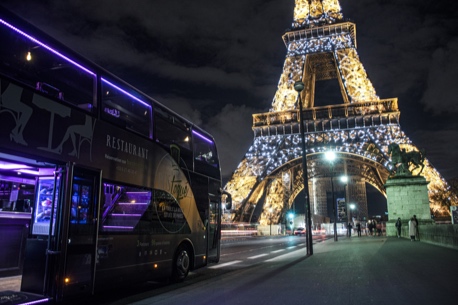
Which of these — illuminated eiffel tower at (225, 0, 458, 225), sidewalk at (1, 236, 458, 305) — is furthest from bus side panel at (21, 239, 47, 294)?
illuminated eiffel tower at (225, 0, 458, 225)

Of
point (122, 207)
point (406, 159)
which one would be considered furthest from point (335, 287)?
point (406, 159)

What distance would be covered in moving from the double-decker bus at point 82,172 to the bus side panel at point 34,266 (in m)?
0.02

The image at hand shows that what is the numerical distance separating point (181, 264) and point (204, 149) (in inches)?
132

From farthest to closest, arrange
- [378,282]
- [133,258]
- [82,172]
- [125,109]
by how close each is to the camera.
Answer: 1. [125,109]
2. [133,258]
3. [378,282]
4. [82,172]

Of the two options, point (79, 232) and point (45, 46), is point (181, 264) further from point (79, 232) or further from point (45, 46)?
point (45, 46)

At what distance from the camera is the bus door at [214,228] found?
10453 millimetres

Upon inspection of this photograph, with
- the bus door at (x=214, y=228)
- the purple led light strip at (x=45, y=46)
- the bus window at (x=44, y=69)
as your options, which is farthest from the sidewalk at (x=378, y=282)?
the purple led light strip at (x=45, y=46)

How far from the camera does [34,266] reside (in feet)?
19.0

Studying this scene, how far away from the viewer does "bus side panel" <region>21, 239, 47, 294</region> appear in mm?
5699

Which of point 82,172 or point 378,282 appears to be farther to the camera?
point 378,282

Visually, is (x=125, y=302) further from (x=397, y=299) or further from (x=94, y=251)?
(x=397, y=299)

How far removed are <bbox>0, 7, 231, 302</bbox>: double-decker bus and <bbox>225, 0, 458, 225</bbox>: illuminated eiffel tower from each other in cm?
3051

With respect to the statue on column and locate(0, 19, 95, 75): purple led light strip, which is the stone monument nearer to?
the statue on column

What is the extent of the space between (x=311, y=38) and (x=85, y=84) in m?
45.6
